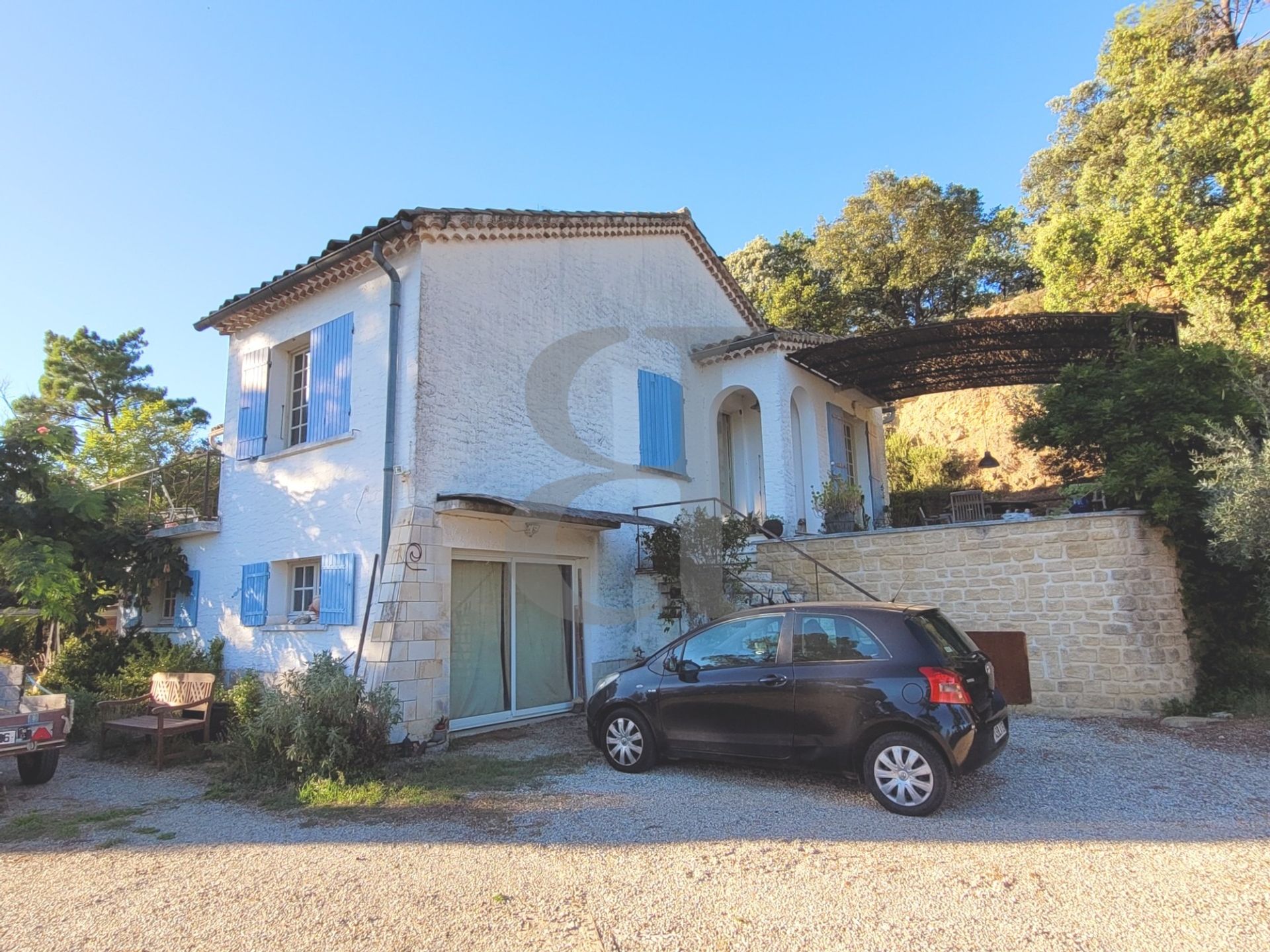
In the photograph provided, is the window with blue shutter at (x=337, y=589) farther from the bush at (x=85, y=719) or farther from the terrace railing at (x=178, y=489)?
the bush at (x=85, y=719)

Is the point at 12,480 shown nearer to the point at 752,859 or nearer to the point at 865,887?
the point at 752,859

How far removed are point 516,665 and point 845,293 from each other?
66.4ft

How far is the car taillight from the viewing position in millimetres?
4918

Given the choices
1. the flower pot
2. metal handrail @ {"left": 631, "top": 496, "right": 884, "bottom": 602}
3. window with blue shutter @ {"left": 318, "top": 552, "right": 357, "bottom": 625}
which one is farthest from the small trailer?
the flower pot

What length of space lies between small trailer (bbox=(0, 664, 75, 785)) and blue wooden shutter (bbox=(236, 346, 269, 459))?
3609 millimetres

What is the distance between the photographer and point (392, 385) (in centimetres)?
804

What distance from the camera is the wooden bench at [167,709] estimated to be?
7480mm

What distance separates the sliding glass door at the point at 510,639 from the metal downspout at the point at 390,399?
932 millimetres

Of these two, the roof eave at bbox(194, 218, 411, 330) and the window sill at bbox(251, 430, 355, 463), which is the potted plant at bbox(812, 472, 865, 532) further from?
the roof eave at bbox(194, 218, 411, 330)

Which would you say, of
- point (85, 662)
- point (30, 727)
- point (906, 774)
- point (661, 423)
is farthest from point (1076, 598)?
point (85, 662)

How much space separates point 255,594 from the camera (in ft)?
30.1

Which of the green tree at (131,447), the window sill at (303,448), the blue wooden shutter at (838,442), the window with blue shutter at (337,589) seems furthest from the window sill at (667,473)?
the green tree at (131,447)

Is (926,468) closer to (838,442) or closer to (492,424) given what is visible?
(838,442)

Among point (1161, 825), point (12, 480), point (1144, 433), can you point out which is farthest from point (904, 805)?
point (12, 480)
